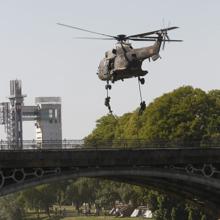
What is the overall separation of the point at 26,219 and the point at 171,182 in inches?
4512

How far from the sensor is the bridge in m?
71.5

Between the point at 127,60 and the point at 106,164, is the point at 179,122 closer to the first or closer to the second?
the point at 127,60

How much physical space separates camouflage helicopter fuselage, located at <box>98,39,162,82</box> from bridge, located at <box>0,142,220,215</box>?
28.1 ft

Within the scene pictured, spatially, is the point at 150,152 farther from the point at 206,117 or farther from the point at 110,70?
the point at 206,117

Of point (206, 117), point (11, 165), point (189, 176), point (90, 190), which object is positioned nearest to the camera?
point (11, 165)

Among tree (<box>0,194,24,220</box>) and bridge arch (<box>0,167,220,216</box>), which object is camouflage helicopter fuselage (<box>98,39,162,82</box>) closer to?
bridge arch (<box>0,167,220,216</box>)

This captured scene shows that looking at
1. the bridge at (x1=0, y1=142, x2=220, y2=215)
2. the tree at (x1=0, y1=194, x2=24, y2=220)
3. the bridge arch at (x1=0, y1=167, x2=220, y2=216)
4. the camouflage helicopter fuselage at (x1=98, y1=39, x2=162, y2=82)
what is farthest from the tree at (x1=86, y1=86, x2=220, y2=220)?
the tree at (x1=0, y1=194, x2=24, y2=220)

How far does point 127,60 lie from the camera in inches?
3285

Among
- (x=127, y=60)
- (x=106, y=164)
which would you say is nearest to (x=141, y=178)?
(x=106, y=164)

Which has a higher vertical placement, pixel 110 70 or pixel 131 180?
pixel 110 70

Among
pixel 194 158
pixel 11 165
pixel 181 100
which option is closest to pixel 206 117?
pixel 181 100

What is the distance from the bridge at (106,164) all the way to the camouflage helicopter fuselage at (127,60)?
28.1 ft

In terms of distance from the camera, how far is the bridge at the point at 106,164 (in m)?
71.5

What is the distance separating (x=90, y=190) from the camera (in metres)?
191
